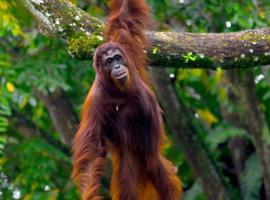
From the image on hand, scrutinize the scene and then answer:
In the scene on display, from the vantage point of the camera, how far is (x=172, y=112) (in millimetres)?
10672

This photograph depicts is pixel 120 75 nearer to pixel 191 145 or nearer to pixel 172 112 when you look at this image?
pixel 172 112

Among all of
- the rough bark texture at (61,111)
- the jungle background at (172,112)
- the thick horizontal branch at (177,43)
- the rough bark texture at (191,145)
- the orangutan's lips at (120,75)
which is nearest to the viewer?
the thick horizontal branch at (177,43)

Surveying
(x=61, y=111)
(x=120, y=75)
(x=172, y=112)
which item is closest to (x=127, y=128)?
(x=120, y=75)

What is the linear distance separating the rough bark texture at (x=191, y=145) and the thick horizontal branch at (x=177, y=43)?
145 inches

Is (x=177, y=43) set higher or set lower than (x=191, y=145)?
higher

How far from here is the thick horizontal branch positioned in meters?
6.82

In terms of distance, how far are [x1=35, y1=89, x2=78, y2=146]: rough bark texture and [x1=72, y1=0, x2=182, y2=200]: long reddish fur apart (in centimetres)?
369

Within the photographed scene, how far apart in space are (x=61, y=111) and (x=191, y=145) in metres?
1.58

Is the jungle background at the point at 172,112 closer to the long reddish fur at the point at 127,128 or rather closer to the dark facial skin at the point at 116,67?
the long reddish fur at the point at 127,128

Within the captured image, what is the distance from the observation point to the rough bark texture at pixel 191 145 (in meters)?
10.7

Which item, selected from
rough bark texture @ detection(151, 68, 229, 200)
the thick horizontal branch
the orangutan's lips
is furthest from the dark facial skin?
rough bark texture @ detection(151, 68, 229, 200)

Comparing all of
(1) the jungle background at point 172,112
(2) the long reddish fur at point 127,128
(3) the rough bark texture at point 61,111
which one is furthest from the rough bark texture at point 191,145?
(2) the long reddish fur at point 127,128

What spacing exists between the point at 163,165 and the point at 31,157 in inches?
130

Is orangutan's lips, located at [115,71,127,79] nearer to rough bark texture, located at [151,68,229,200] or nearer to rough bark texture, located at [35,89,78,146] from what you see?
rough bark texture, located at [151,68,229,200]
